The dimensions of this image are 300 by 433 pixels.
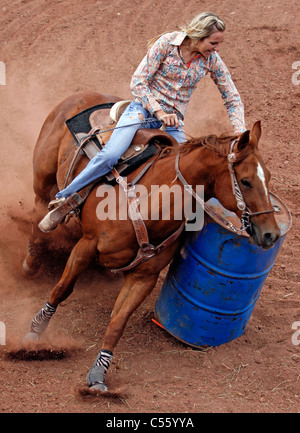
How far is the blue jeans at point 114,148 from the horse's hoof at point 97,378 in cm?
144

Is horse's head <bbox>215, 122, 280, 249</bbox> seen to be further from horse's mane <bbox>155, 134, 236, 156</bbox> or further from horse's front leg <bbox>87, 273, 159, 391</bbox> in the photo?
horse's front leg <bbox>87, 273, 159, 391</bbox>

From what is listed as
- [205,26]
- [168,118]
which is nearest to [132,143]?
[168,118]

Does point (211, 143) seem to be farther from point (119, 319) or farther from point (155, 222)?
point (119, 319)

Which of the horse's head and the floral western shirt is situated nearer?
the horse's head

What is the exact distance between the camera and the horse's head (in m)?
3.86

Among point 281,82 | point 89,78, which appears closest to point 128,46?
point 89,78

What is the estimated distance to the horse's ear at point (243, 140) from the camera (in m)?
3.89

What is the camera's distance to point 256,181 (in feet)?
12.7

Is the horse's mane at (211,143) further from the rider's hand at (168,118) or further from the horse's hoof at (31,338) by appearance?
the horse's hoof at (31,338)

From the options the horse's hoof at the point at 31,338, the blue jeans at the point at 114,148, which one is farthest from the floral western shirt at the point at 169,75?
the horse's hoof at the point at 31,338

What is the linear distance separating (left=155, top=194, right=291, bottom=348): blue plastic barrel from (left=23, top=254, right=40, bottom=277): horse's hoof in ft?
5.55

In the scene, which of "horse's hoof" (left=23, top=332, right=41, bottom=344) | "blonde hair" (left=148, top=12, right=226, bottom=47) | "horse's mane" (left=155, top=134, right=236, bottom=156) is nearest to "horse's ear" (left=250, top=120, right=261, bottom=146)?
"horse's mane" (left=155, top=134, right=236, bottom=156)

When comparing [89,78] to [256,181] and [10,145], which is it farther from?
[256,181]

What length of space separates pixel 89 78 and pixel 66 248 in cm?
478
